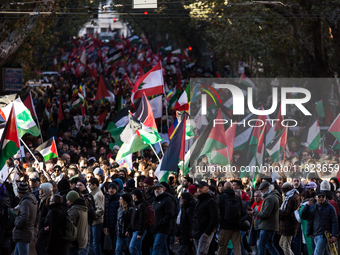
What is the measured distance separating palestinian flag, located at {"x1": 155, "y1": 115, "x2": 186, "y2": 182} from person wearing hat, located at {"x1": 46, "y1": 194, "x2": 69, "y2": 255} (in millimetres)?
3355

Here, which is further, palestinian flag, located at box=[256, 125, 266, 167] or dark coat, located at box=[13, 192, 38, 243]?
palestinian flag, located at box=[256, 125, 266, 167]

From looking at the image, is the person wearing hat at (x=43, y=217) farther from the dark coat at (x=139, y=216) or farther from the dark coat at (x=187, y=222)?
the dark coat at (x=187, y=222)

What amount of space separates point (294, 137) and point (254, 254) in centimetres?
693

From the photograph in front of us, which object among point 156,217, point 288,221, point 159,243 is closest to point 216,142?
point 288,221

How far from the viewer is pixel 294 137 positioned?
1812 cm

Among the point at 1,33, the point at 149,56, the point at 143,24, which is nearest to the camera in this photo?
the point at 1,33

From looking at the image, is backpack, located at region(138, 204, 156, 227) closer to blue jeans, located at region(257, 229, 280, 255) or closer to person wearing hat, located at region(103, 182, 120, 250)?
person wearing hat, located at region(103, 182, 120, 250)

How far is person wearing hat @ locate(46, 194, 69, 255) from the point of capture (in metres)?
8.47

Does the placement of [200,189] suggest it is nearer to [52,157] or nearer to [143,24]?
[52,157]

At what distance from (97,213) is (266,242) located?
2.88 meters

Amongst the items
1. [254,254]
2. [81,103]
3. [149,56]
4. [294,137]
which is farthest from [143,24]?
[254,254]

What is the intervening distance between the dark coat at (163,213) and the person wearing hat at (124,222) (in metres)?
0.43

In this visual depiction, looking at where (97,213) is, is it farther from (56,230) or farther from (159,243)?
(56,230)

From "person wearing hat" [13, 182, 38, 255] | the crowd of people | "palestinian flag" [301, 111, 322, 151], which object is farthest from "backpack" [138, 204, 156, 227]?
"palestinian flag" [301, 111, 322, 151]
